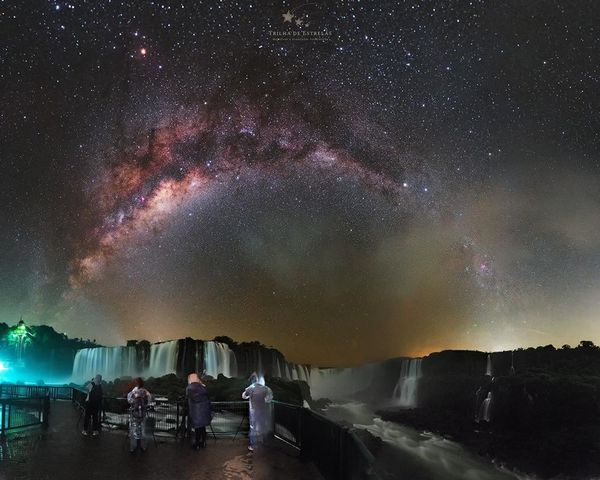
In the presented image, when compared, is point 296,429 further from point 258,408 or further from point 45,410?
point 45,410

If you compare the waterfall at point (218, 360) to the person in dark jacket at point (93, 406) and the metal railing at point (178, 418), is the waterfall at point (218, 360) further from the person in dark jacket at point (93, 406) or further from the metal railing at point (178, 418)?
the person in dark jacket at point (93, 406)

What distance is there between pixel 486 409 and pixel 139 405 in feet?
243

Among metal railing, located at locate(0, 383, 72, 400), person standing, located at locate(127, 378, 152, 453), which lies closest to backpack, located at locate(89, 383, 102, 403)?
metal railing, located at locate(0, 383, 72, 400)

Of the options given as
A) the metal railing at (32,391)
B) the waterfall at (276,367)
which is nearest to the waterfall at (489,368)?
the waterfall at (276,367)

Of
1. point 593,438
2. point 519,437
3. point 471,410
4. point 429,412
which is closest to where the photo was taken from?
point 593,438

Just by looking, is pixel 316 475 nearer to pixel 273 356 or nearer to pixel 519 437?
pixel 519 437

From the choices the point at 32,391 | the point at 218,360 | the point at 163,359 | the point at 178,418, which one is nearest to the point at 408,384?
the point at 218,360

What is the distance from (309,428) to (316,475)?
1845 mm

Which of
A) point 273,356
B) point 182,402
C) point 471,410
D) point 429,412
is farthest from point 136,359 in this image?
point 182,402

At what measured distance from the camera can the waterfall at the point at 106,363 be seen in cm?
8041

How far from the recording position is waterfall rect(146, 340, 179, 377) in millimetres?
78875

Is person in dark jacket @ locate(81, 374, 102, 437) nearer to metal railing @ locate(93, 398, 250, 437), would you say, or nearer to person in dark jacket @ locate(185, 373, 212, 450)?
metal railing @ locate(93, 398, 250, 437)

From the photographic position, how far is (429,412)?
7931 centimetres

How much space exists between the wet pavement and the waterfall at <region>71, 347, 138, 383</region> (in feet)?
217
